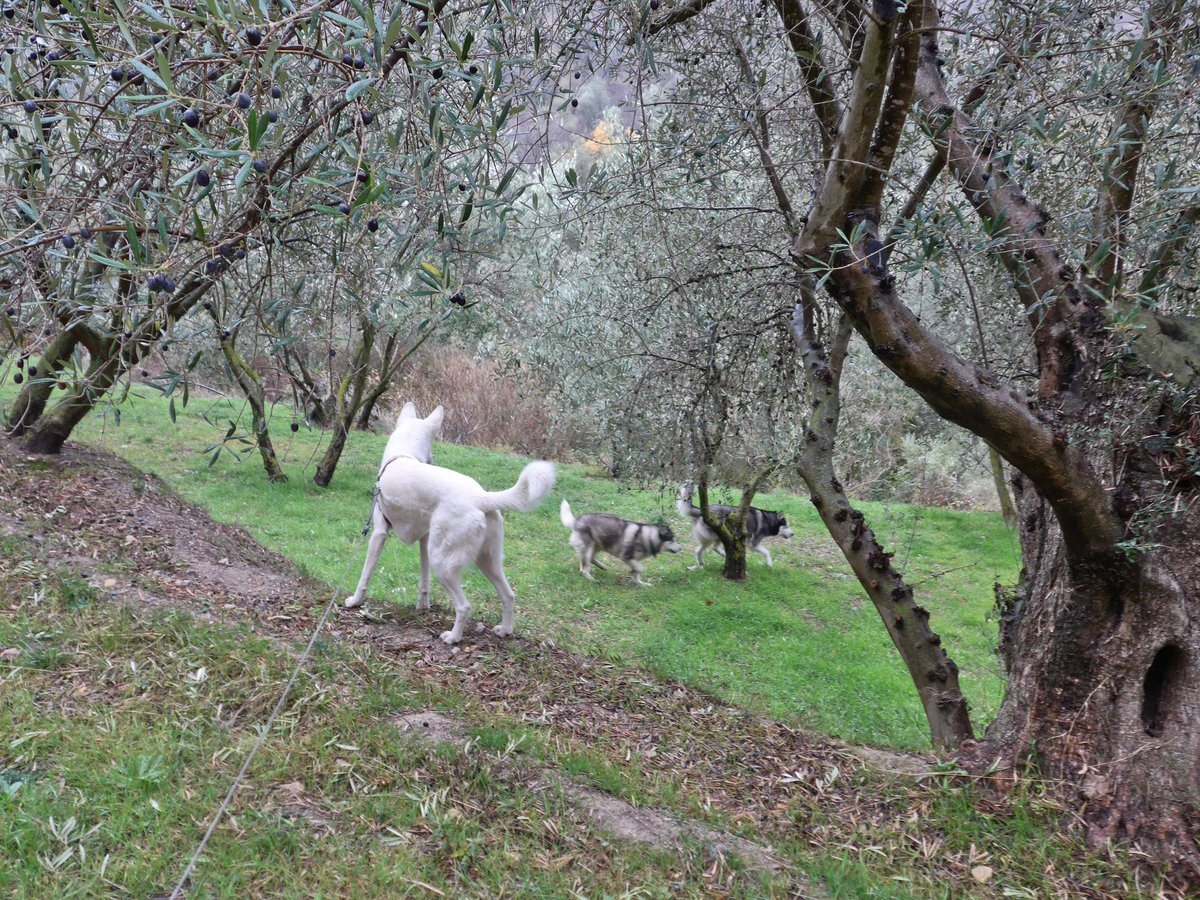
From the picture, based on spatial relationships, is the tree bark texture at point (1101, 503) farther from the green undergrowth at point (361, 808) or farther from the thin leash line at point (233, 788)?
the thin leash line at point (233, 788)

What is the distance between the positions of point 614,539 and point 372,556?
479 centimetres

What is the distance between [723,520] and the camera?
11.1 meters

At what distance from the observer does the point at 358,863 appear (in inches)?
118

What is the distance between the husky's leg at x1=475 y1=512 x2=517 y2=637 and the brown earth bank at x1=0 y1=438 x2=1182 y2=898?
237mm

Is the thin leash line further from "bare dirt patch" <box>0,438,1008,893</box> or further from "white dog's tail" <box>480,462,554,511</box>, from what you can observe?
"white dog's tail" <box>480,462,554,511</box>

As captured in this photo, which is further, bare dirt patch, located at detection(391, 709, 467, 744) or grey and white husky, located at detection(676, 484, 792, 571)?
grey and white husky, located at detection(676, 484, 792, 571)

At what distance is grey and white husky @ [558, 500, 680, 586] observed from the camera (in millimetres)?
10562

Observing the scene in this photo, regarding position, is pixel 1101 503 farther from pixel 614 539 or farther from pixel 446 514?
pixel 614 539

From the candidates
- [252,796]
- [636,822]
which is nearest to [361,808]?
[252,796]

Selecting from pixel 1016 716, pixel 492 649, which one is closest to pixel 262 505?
pixel 492 649

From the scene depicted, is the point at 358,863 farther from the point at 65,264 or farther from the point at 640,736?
the point at 65,264

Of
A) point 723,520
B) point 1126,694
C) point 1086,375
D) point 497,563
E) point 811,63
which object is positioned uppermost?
point 811,63

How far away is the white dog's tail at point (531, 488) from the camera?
17.9 ft

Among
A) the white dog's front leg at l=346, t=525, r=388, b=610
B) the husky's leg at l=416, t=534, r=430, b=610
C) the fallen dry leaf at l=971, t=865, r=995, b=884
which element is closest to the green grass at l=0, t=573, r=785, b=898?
the fallen dry leaf at l=971, t=865, r=995, b=884
